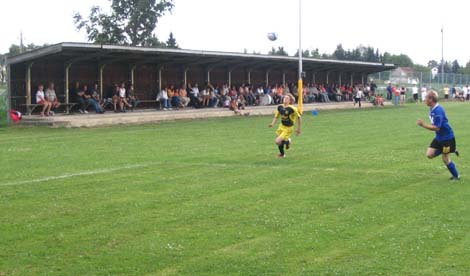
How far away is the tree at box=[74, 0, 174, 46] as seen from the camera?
68812 millimetres

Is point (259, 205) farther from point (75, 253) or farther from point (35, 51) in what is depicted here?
point (35, 51)

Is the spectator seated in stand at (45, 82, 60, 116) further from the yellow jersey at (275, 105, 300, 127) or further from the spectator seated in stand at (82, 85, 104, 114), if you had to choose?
the yellow jersey at (275, 105, 300, 127)

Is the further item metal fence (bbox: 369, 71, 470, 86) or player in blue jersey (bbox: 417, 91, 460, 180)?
metal fence (bbox: 369, 71, 470, 86)

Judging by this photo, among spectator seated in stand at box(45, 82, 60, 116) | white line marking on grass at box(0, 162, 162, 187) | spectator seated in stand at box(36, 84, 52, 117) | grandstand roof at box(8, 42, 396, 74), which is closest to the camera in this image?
white line marking on grass at box(0, 162, 162, 187)

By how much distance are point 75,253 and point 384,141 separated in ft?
51.0

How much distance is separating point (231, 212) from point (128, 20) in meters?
61.3

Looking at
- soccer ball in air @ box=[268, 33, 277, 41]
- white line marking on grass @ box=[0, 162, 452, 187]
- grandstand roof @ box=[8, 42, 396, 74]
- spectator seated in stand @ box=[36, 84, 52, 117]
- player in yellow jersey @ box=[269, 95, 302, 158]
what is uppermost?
soccer ball in air @ box=[268, 33, 277, 41]

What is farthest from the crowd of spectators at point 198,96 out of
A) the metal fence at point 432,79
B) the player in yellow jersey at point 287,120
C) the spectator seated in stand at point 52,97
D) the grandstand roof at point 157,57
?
the metal fence at point 432,79

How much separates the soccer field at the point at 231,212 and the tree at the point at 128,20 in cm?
5037

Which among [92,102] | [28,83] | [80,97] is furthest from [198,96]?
[28,83]

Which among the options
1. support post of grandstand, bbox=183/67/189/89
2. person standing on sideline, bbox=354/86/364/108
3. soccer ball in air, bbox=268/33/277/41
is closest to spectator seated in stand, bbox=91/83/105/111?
support post of grandstand, bbox=183/67/189/89

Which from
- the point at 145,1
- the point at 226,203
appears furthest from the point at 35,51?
the point at 145,1

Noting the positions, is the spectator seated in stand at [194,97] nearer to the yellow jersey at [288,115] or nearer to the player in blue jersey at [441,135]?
the yellow jersey at [288,115]

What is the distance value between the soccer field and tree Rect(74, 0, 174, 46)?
50.4 m
